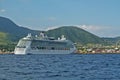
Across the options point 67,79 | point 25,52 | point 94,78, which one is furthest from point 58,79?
point 25,52

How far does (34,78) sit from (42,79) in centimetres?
123

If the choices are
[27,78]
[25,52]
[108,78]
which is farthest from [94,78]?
[25,52]

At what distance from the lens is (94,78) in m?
47.1

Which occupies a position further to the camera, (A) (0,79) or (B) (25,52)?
(B) (25,52)

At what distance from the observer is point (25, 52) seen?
198m

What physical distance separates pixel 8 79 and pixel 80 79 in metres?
8.60

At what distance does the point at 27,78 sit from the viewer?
45656mm

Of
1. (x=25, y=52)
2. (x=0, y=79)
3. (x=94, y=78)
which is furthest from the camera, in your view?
(x=25, y=52)

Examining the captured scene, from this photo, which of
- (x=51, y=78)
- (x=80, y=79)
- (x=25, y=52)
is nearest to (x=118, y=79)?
(x=80, y=79)

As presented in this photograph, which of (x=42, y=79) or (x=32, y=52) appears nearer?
(x=42, y=79)

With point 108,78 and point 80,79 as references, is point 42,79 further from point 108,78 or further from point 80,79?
point 108,78

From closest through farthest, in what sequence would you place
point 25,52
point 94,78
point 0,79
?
point 0,79 → point 94,78 → point 25,52

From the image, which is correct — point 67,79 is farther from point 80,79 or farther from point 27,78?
point 27,78

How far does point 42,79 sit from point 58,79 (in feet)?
6.36
